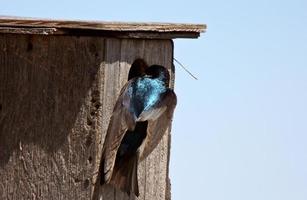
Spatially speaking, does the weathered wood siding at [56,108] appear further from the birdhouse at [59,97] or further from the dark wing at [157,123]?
the dark wing at [157,123]

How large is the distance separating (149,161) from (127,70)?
0.47 m

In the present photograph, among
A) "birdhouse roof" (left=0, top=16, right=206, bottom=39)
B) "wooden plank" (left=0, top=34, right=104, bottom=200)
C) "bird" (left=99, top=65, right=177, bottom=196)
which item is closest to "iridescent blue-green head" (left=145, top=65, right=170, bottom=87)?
"bird" (left=99, top=65, right=177, bottom=196)

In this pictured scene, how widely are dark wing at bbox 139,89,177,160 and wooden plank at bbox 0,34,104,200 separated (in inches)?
8.4

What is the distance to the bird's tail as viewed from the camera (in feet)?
19.0

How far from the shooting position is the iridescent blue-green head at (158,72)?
5.94 meters

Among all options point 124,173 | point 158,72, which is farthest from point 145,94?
point 124,173

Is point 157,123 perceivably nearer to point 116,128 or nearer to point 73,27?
point 116,128

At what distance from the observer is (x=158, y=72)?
19.6 feet

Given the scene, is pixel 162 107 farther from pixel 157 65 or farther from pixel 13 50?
pixel 13 50

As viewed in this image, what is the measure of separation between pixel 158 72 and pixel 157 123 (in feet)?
0.86

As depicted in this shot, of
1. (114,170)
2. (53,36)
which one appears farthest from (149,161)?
(53,36)

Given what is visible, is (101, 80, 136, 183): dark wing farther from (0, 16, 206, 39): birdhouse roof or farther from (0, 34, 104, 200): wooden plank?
(0, 16, 206, 39): birdhouse roof

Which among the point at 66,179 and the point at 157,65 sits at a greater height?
the point at 157,65

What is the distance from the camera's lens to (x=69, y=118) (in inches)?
227
